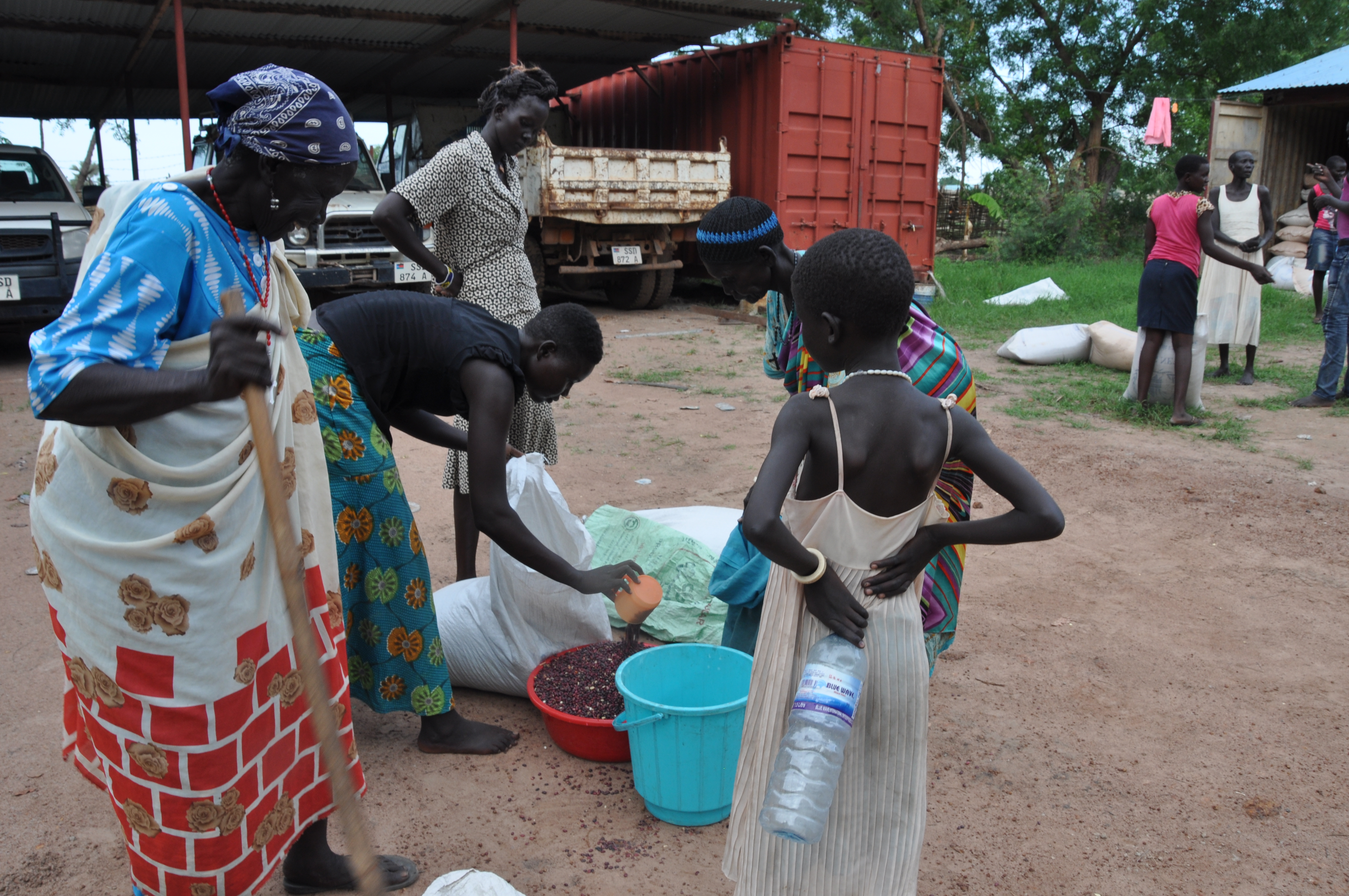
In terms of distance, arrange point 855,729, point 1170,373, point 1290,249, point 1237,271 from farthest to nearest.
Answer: point 1290,249 < point 1237,271 < point 1170,373 < point 855,729

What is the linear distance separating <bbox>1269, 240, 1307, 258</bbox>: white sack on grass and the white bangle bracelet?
46.7ft

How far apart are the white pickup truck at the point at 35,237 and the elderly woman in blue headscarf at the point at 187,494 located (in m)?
6.83

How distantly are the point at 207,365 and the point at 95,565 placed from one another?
1.24 feet

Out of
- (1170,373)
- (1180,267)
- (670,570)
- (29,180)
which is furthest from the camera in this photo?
(29,180)

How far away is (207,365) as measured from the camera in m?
1.47

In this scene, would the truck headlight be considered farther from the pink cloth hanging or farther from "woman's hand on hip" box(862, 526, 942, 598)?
the pink cloth hanging

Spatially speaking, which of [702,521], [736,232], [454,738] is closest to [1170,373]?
[702,521]

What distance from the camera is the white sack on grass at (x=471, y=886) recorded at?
1.72 meters

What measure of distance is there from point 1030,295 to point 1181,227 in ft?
17.6

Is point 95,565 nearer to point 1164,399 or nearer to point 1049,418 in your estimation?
point 1049,418

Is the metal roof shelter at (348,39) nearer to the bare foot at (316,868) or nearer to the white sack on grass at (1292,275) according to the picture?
the white sack on grass at (1292,275)

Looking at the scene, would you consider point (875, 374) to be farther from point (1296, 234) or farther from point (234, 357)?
point (1296, 234)

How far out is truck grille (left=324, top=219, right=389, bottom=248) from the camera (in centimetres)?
901

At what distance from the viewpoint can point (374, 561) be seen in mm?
2361
